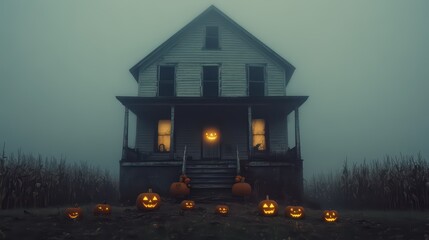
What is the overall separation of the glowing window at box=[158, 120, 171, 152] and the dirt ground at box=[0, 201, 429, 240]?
34.5 feet

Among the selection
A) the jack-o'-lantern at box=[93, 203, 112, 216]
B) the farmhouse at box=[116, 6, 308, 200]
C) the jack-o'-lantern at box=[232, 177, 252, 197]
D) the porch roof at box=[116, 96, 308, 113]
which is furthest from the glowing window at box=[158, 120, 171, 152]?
the jack-o'-lantern at box=[93, 203, 112, 216]

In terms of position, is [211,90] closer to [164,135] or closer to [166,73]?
[166,73]

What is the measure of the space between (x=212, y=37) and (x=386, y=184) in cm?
1260

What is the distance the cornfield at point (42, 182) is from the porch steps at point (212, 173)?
4131mm

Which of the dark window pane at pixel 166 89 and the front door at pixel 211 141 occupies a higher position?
the dark window pane at pixel 166 89

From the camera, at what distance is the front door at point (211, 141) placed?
65.4 feet

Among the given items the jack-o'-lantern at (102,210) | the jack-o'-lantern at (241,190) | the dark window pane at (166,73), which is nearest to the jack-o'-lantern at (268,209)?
the jack-o'-lantern at (241,190)

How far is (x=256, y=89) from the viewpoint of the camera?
2038cm

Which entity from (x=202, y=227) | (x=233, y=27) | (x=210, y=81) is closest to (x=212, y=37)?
(x=233, y=27)

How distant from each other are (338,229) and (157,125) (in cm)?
1363

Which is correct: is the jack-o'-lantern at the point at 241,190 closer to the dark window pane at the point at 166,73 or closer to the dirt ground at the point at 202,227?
the dirt ground at the point at 202,227

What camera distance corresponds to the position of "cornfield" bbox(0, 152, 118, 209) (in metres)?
11.1

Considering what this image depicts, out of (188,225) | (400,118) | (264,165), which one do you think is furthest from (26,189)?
(400,118)

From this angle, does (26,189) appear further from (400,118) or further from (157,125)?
(400,118)
